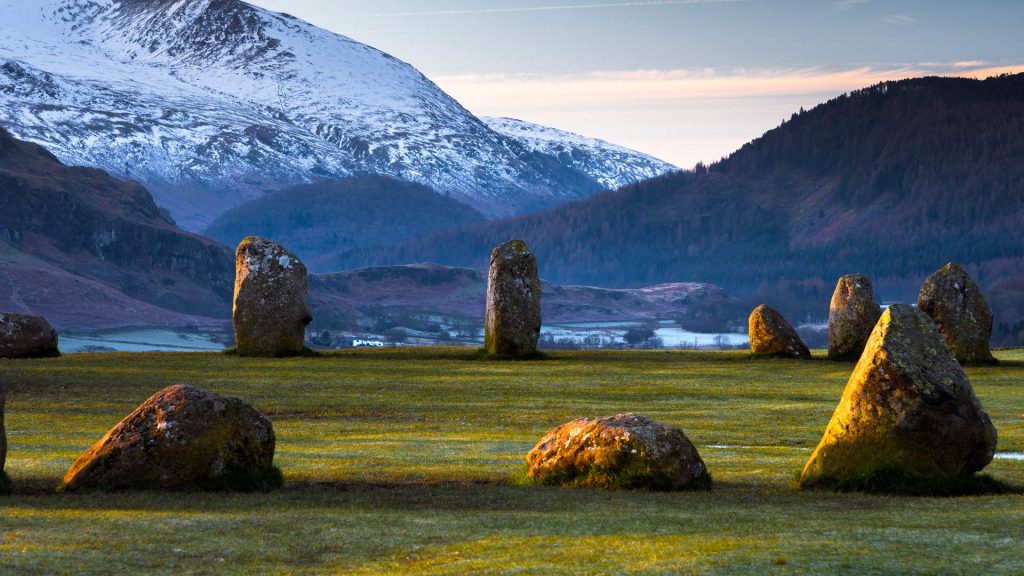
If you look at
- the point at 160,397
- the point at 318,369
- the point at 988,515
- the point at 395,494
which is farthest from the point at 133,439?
the point at 318,369

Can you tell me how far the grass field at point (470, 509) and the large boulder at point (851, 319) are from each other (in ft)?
48.2

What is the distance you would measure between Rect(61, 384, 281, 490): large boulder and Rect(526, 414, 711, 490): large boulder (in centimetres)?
520

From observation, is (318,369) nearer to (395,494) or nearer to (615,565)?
(395,494)

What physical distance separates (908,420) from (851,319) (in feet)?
115

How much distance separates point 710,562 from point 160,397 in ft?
35.8

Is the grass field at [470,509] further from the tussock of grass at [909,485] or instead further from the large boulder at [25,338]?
the large boulder at [25,338]

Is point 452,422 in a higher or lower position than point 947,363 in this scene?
lower

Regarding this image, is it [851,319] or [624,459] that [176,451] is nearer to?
[624,459]

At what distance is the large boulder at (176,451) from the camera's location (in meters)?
23.7

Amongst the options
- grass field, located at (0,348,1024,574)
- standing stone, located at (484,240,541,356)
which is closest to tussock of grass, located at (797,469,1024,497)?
grass field, located at (0,348,1024,574)

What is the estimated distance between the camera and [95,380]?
47562 millimetres

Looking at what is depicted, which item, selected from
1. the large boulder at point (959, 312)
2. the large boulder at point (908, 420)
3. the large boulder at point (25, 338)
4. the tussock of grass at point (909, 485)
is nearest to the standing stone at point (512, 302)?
the large boulder at point (959, 312)

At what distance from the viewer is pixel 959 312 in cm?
5572

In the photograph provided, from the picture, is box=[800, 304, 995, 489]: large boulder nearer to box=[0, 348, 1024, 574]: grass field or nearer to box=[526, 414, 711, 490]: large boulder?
box=[0, 348, 1024, 574]: grass field
